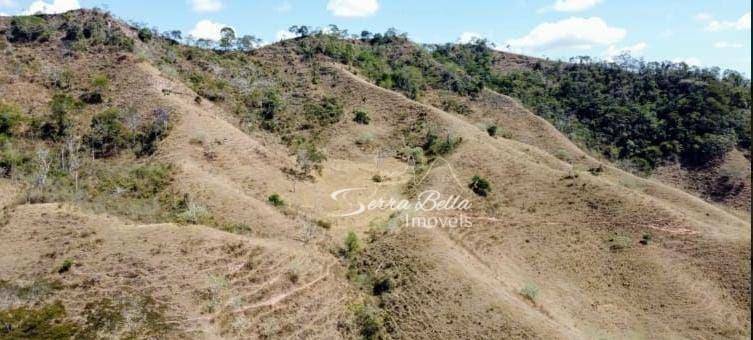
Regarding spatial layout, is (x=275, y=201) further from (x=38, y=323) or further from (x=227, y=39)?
(x=227, y=39)

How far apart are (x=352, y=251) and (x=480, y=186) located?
17483mm

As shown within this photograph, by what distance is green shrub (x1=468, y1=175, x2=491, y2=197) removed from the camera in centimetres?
4844

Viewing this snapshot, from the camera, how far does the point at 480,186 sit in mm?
48906

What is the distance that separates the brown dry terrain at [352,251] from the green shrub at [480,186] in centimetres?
63

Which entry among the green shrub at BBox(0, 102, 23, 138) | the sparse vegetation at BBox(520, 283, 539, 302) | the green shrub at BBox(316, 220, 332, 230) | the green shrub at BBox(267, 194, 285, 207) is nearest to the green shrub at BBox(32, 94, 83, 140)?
the green shrub at BBox(0, 102, 23, 138)

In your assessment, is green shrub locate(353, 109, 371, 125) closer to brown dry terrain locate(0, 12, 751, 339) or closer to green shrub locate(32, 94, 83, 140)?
brown dry terrain locate(0, 12, 751, 339)

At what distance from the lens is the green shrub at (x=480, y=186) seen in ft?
159

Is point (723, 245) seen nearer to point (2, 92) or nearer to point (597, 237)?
point (597, 237)

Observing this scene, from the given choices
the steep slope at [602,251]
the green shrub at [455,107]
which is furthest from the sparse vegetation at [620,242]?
the green shrub at [455,107]

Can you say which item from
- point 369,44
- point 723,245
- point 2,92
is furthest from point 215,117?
point 369,44

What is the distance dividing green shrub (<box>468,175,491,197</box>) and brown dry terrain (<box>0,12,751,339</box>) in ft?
2.08

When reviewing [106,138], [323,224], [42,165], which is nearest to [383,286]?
[323,224]

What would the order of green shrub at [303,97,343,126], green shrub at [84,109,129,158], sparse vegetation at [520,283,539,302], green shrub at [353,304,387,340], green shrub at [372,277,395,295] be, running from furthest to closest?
green shrub at [303,97,343,126] < green shrub at [84,109,129,158] < sparse vegetation at [520,283,539,302] < green shrub at [372,277,395,295] < green shrub at [353,304,387,340]

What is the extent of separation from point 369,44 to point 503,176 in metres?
65.6
